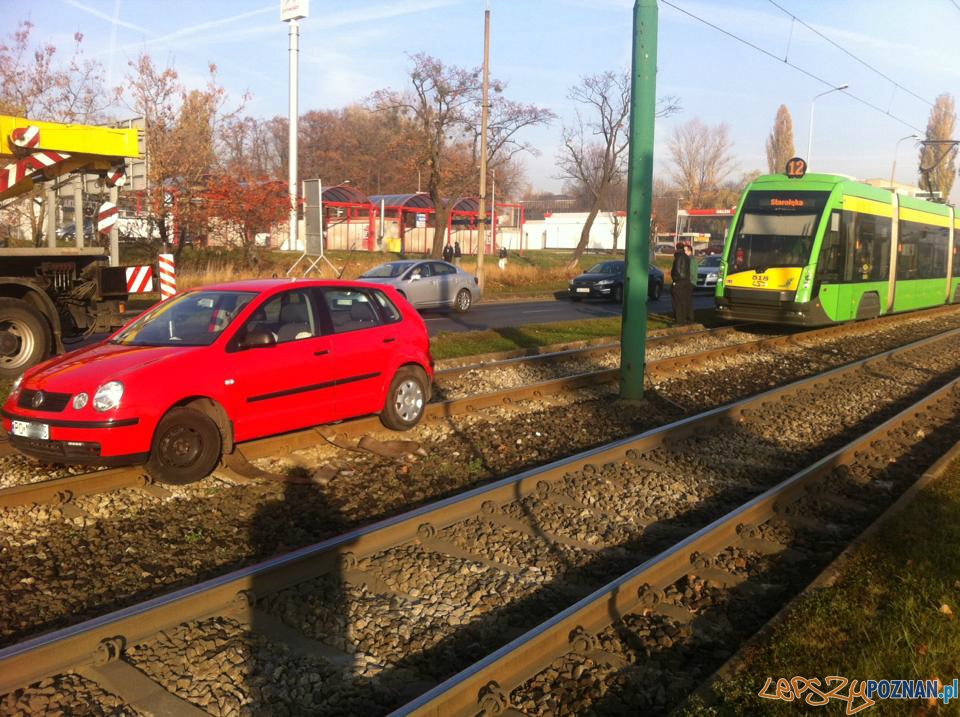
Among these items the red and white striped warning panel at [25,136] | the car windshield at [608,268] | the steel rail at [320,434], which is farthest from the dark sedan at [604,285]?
the red and white striped warning panel at [25,136]

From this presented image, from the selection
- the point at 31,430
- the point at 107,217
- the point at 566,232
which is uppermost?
the point at 566,232

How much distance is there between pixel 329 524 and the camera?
6.05 metres

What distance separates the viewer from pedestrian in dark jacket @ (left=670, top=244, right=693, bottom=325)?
1930 centimetres

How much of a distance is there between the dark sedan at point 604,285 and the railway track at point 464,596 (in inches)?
792

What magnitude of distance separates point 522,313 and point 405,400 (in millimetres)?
15513

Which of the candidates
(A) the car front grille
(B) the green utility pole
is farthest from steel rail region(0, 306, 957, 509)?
(B) the green utility pole

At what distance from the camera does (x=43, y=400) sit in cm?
642

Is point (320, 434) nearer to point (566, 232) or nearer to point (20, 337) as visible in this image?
point (20, 337)

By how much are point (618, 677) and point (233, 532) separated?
298 centimetres

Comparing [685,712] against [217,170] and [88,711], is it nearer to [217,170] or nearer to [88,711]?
[88,711]

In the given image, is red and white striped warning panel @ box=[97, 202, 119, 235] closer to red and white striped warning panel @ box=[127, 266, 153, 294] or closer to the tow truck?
the tow truck

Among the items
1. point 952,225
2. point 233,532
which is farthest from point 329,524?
point 952,225

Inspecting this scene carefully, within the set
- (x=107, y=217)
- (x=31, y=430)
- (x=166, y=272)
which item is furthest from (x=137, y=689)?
(x=166, y=272)

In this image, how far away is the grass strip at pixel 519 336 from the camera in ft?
49.1
